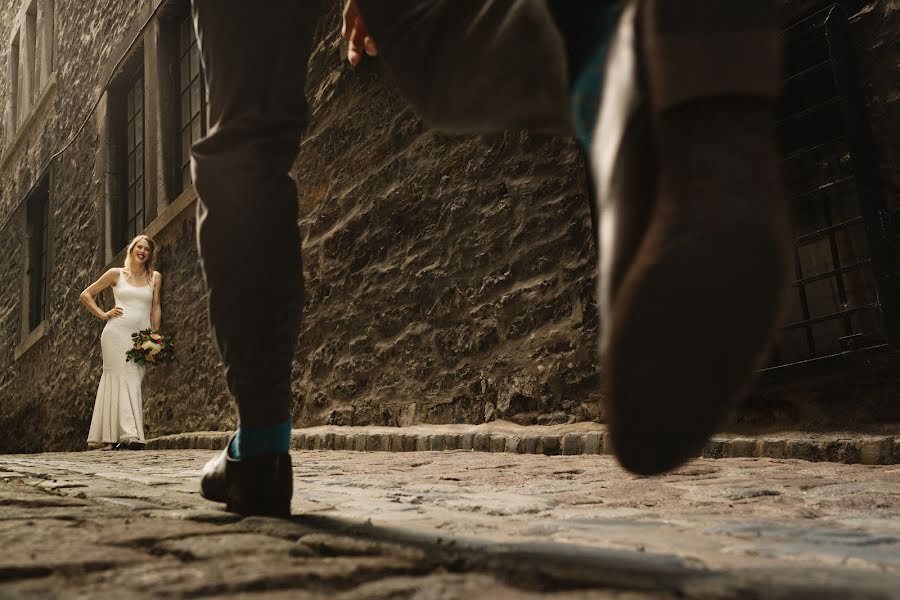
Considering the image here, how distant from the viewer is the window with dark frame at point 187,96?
9.14m

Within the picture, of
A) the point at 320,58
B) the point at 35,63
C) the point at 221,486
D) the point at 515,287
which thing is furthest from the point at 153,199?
the point at 221,486

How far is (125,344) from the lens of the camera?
338 inches

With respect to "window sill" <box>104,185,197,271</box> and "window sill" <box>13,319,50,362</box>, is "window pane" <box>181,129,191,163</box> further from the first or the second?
"window sill" <box>13,319,50,362</box>

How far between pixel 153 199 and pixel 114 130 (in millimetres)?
1960

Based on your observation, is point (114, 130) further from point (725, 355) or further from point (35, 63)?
point (725, 355)

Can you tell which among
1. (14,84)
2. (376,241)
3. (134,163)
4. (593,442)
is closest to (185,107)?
(134,163)

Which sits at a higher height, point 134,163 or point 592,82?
point 134,163

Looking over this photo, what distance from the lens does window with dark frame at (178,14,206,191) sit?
9.14 m

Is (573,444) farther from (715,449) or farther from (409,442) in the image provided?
(409,442)

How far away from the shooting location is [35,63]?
1465 cm

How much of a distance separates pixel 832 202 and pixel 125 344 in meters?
6.62

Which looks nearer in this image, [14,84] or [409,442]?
[409,442]

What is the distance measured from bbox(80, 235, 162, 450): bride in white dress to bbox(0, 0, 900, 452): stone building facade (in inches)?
7.9

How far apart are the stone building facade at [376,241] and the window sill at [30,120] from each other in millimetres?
1836
